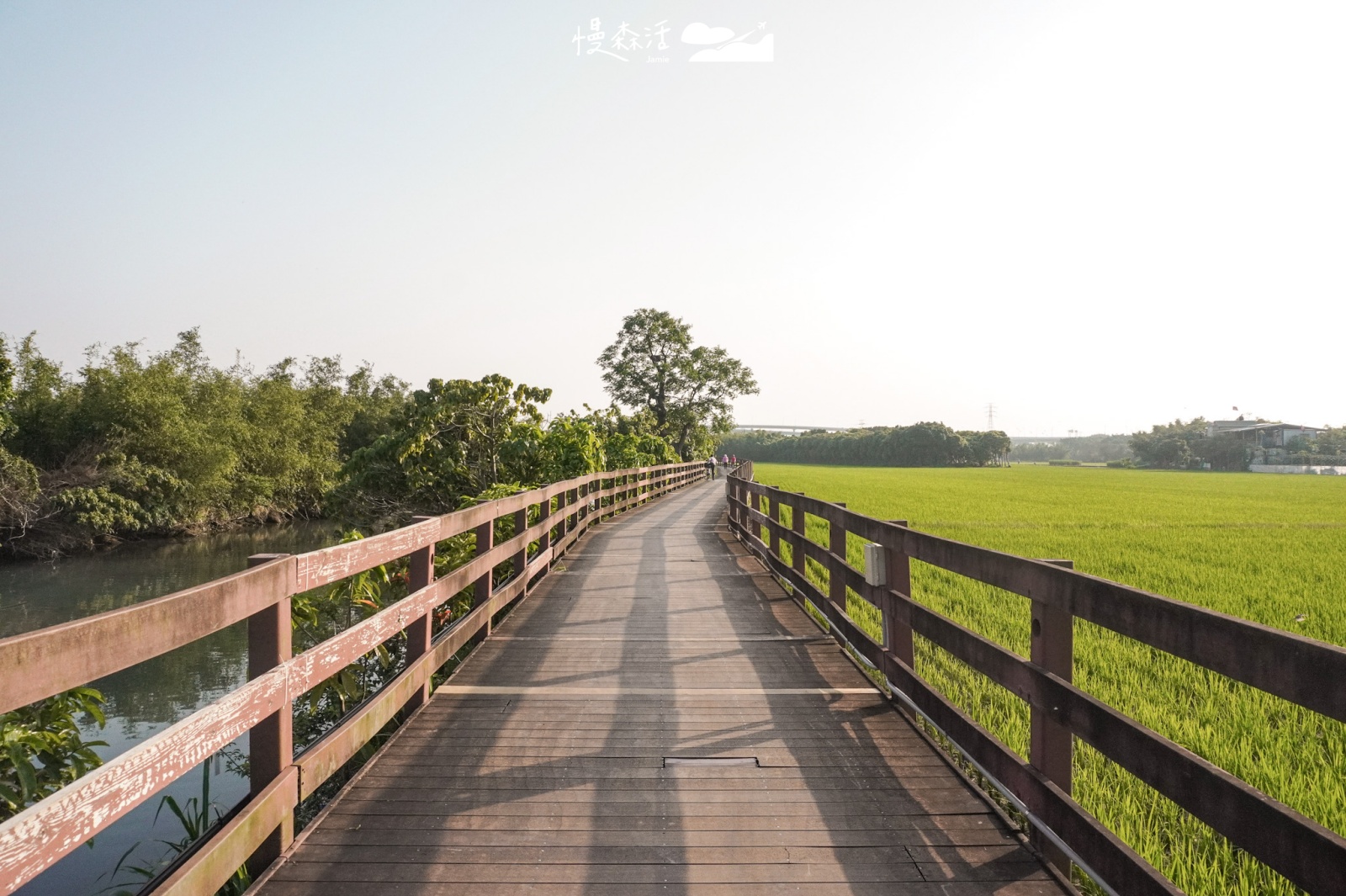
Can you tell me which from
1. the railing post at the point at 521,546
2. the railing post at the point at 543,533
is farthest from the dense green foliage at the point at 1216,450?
the railing post at the point at 521,546

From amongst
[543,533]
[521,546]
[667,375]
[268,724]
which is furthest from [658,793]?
[667,375]

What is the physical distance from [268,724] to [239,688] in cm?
57

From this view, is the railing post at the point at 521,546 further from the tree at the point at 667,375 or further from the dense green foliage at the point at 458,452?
the tree at the point at 667,375

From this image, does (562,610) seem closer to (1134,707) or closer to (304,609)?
(304,609)

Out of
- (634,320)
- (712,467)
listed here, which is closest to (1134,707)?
(712,467)

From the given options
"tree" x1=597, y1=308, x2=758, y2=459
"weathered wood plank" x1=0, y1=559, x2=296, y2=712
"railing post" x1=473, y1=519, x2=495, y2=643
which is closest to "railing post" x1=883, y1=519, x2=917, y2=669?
"railing post" x1=473, y1=519, x2=495, y2=643

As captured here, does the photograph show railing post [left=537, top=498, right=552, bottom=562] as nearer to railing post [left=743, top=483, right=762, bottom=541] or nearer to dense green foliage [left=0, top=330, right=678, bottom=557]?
railing post [left=743, top=483, right=762, bottom=541]

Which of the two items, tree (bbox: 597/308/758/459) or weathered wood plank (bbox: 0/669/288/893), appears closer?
weathered wood plank (bbox: 0/669/288/893)

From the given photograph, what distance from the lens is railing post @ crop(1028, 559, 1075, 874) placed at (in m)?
2.87

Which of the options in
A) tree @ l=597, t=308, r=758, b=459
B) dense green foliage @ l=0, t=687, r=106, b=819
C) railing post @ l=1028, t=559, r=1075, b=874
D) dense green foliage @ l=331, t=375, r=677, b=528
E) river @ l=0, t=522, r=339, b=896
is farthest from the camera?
tree @ l=597, t=308, r=758, b=459

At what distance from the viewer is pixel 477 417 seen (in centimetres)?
1858

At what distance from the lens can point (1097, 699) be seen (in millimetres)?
3260

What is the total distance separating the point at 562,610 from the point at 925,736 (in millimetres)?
4199

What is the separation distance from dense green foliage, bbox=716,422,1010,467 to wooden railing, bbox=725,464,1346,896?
108948mm
